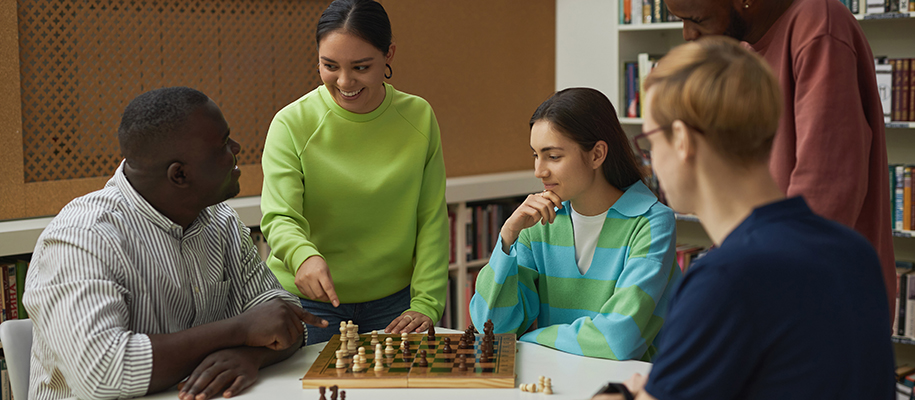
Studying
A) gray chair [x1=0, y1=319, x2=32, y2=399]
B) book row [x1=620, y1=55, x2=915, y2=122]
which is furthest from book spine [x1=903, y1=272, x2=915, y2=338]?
gray chair [x1=0, y1=319, x2=32, y2=399]

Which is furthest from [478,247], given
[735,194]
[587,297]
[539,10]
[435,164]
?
[735,194]

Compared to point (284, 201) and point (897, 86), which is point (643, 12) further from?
point (284, 201)

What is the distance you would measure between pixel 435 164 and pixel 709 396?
4.96 feet

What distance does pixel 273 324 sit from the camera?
1643 millimetres

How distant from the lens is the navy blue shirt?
35.4 inches

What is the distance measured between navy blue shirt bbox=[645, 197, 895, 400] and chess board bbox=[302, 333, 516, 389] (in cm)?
65

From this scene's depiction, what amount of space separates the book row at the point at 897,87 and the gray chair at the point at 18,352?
3392mm

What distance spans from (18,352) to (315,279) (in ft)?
2.33

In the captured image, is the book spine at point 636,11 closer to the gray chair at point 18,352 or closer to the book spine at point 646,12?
the book spine at point 646,12

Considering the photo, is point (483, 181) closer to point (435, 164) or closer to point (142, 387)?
point (435, 164)

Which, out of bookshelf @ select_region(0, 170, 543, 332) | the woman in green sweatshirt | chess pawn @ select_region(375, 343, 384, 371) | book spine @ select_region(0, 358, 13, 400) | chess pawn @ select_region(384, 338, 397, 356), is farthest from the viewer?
bookshelf @ select_region(0, 170, 543, 332)

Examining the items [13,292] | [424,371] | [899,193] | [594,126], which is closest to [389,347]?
[424,371]

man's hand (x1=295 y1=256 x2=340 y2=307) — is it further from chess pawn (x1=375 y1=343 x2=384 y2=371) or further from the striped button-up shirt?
chess pawn (x1=375 y1=343 x2=384 y2=371)

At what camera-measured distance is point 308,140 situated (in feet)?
7.25
